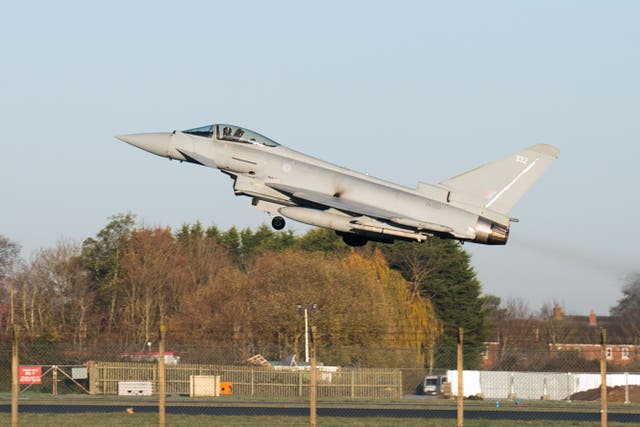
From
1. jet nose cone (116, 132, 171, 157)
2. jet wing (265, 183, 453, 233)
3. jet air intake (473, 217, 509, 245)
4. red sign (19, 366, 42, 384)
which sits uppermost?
jet nose cone (116, 132, 171, 157)

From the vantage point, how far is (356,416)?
3148cm

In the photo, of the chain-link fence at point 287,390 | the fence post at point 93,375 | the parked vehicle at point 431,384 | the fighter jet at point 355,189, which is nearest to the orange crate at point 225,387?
the chain-link fence at point 287,390

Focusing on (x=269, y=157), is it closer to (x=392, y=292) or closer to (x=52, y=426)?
(x=52, y=426)

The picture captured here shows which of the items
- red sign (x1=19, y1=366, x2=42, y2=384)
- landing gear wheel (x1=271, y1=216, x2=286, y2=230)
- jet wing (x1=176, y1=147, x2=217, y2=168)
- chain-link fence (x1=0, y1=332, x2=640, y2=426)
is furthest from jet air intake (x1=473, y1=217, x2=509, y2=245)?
red sign (x1=19, y1=366, x2=42, y2=384)

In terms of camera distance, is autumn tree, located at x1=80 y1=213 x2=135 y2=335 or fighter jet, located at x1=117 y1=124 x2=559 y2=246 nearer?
fighter jet, located at x1=117 y1=124 x2=559 y2=246

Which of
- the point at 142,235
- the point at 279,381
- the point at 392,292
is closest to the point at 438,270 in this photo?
the point at 392,292

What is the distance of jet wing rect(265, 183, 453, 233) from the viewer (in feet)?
116

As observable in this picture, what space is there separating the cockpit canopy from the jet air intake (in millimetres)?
7156

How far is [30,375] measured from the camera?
41812 mm

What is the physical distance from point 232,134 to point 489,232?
8891 mm

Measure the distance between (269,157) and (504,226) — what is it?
7.87 metres

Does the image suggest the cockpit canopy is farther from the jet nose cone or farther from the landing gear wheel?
the landing gear wheel

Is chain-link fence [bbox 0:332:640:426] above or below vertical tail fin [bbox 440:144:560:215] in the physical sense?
below

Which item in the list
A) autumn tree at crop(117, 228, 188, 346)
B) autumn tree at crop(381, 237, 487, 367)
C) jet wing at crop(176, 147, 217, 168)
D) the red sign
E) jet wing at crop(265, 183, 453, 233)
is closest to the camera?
jet wing at crop(265, 183, 453, 233)
